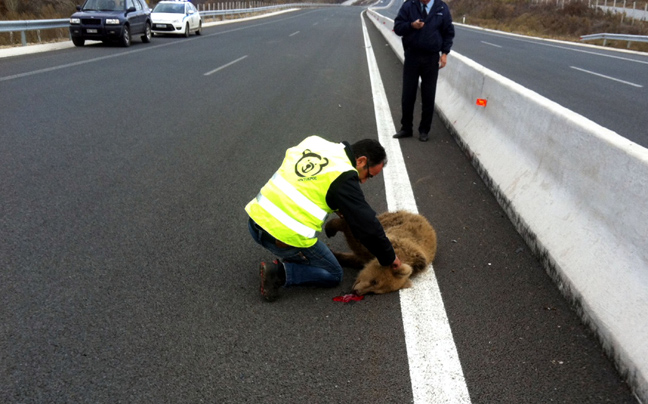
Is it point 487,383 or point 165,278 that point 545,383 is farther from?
point 165,278

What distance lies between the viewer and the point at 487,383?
2988mm

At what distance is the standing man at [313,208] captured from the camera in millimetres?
3539

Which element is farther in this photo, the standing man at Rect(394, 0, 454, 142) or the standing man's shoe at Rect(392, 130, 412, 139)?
the standing man's shoe at Rect(392, 130, 412, 139)

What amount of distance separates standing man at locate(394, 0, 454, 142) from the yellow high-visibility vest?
4910 millimetres

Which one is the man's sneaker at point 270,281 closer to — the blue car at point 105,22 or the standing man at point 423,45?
the standing man at point 423,45

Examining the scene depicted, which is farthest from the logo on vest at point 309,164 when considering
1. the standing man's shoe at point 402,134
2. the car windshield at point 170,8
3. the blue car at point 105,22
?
the car windshield at point 170,8

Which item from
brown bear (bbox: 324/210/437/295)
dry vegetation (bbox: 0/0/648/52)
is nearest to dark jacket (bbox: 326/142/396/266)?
brown bear (bbox: 324/210/437/295)

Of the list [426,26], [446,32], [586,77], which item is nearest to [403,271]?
[426,26]

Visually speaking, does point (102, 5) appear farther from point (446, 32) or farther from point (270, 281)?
point (270, 281)

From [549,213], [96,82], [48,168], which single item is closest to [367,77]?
[96,82]

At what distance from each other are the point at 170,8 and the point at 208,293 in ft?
82.9

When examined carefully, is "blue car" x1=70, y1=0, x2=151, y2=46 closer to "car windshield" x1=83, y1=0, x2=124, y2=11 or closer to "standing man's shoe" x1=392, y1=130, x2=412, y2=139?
"car windshield" x1=83, y1=0, x2=124, y2=11

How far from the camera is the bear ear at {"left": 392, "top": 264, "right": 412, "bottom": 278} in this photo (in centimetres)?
384

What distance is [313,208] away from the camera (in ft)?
12.0
